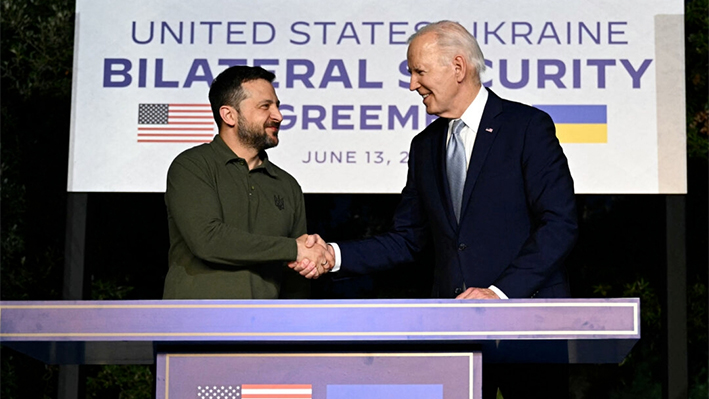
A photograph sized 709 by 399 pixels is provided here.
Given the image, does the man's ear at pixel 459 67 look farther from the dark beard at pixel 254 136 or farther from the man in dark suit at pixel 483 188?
the dark beard at pixel 254 136

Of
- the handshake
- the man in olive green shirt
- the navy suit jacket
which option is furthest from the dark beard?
the navy suit jacket

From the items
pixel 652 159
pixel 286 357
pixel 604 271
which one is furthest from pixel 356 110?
pixel 286 357

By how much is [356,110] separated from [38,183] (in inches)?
86.0

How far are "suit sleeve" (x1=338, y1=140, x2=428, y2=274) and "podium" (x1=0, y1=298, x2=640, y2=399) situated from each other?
1135 mm

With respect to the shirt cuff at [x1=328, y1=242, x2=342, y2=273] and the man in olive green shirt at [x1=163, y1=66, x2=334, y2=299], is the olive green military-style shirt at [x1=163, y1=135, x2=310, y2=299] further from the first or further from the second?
the shirt cuff at [x1=328, y1=242, x2=342, y2=273]

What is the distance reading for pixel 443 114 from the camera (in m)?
3.60

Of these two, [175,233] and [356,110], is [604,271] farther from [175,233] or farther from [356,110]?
[175,233]

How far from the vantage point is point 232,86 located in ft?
13.1

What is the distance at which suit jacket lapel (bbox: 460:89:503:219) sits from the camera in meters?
3.34

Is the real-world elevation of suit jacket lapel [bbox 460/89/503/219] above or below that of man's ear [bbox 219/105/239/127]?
below

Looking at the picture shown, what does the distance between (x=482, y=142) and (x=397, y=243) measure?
57 cm

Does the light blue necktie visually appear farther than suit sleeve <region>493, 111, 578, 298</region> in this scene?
Yes

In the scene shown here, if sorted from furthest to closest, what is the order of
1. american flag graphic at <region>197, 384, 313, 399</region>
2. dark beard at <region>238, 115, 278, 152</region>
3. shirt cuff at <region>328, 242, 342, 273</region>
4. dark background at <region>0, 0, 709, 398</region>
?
1. dark background at <region>0, 0, 709, 398</region>
2. dark beard at <region>238, 115, 278, 152</region>
3. shirt cuff at <region>328, 242, 342, 273</region>
4. american flag graphic at <region>197, 384, 313, 399</region>

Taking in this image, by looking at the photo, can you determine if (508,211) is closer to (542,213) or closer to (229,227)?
(542,213)
